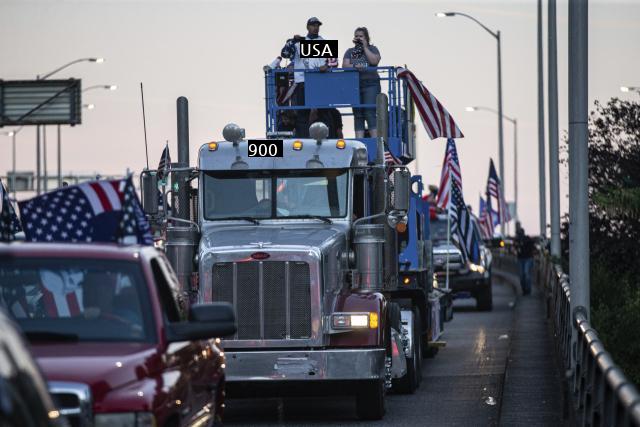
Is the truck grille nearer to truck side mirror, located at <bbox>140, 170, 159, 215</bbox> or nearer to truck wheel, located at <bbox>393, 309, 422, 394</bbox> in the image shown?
truck side mirror, located at <bbox>140, 170, 159, 215</bbox>

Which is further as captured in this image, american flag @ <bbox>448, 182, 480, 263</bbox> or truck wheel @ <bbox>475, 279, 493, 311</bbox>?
truck wheel @ <bbox>475, 279, 493, 311</bbox>

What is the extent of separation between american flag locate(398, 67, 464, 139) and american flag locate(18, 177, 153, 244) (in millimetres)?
9804

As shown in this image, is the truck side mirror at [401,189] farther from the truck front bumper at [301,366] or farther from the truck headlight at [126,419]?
the truck headlight at [126,419]

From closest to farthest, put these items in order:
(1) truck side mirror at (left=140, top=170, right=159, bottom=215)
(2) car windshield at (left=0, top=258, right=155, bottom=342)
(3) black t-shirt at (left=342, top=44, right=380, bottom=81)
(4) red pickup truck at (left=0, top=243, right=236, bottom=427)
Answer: (4) red pickup truck at (left=0, top=243, right=236, bottom=427) < (2) car windshield at (left=0, top=258, right=155, bottom=342) < (1) truck side mirror at (left=140, top=170, right=159, bottom=215) < (3) black t-shirt at (left=342, top=44, right=380, bottom=81)

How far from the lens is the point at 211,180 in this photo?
18141 mm

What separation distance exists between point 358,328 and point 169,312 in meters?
6.64

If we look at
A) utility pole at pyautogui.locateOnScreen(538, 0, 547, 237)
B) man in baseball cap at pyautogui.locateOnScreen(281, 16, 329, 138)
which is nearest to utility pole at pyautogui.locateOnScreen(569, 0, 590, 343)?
man in baseball cap at pyautogui.locateOnScreen(281, 16, 329, 138)

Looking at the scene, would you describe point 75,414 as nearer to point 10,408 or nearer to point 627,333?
point 10,408

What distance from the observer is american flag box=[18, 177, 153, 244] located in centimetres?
1121

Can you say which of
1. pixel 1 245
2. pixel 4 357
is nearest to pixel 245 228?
pixel 1 245

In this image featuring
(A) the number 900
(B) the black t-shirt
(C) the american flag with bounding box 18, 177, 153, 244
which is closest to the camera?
(C) the american flag with bounding box 18, 177, 153, 244

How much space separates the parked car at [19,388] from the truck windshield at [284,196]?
1241 centimetres

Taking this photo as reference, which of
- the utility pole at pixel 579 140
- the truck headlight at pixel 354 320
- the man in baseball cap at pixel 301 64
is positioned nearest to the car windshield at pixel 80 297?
the truck headlight at pixel 354 320

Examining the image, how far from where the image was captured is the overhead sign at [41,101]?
2313 inches
